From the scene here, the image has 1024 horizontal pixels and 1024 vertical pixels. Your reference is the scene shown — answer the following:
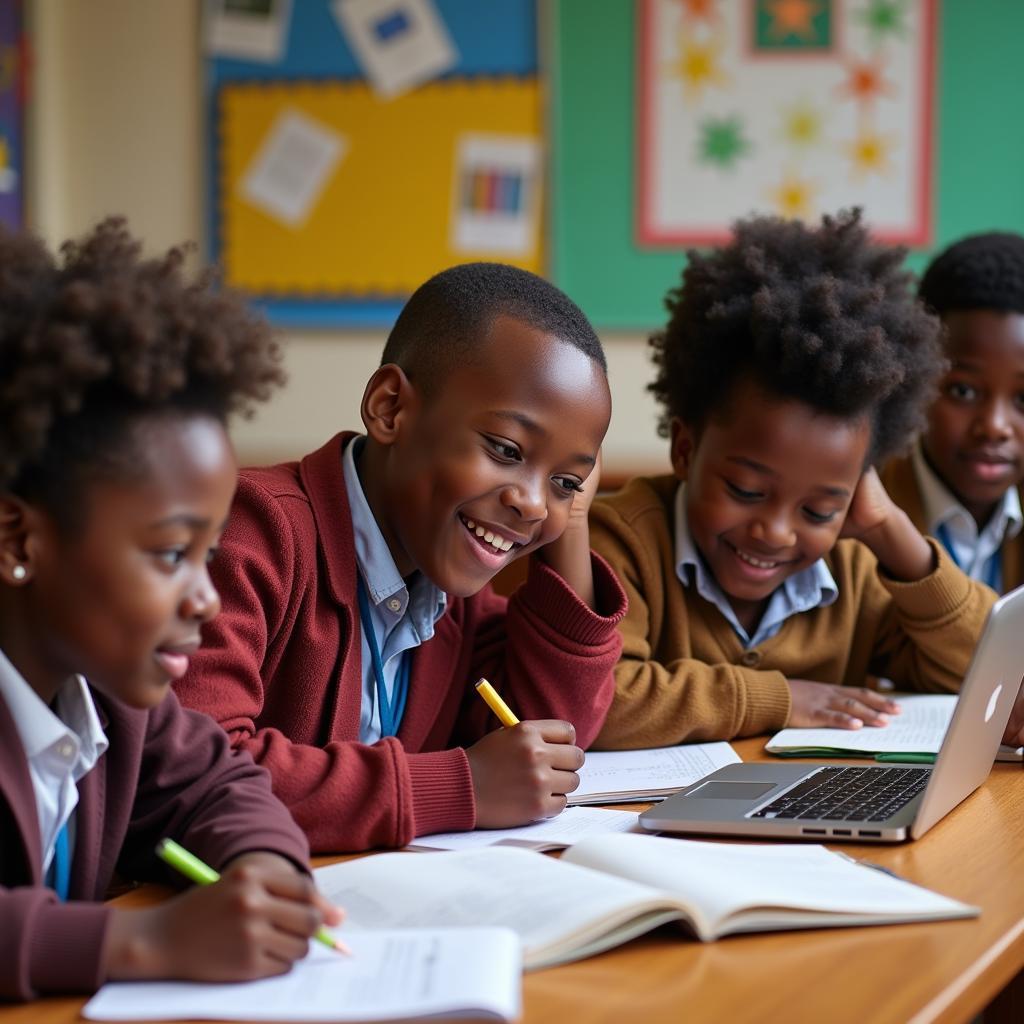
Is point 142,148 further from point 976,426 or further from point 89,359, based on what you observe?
point 89,359

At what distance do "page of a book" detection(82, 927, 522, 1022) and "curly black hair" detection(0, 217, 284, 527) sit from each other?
10.5 inches

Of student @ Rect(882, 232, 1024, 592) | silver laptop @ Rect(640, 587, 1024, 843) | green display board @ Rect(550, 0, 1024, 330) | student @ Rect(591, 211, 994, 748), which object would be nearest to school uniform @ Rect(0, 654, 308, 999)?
silver laptop @ Rect(640, 587, 1024, 843)

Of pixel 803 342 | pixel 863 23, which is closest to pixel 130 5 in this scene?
pixel 863 23

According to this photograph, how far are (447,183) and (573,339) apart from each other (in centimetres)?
199

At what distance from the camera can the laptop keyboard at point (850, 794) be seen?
3.55 feet

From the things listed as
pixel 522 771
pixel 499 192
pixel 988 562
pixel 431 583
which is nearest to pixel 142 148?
pixel 499 192

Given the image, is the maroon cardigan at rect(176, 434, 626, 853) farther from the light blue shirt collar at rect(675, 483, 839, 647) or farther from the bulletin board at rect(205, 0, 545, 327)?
the bulletin board at rect(205, 0, 545, 327)

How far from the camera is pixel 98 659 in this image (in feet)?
2.67

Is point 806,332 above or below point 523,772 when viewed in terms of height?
above

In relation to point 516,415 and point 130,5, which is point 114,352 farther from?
point 130,5

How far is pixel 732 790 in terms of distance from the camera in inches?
45.7

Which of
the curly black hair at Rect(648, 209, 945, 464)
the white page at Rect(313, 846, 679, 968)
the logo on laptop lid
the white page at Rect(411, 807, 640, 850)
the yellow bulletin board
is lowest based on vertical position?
the white page at Rect(411, 807, 640, 850)

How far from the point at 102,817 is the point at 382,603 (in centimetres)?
44

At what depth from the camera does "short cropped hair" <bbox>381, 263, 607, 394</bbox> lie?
128 centimetres
